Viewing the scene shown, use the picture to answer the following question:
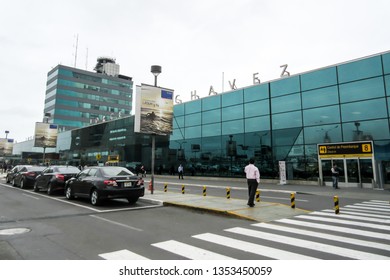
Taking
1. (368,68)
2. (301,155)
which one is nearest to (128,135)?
(301,155)

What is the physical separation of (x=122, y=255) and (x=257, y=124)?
26744mm

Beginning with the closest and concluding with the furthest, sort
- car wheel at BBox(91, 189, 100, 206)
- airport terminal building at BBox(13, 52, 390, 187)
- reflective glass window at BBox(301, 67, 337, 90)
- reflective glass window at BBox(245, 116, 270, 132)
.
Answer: car wheel at BBox(91, 189, 100, 206) < airport terminal building at BBox(13, 52, 390, 187) < reflective glass window at BBox(301, 67, 337, 90) < reflective glass window at BBox(245, 116, 270, 132)

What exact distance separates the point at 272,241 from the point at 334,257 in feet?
4.43

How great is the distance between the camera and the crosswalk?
491 centimetres

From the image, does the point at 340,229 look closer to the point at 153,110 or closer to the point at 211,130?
the point at 153,110

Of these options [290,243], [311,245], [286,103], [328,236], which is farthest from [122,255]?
[286,103]

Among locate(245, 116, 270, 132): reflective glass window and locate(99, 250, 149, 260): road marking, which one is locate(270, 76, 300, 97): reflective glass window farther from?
locate(99, 250, 149, 260): road marking

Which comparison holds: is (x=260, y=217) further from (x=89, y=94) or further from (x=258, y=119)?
(x=89, y=94)

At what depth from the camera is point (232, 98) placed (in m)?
32.7

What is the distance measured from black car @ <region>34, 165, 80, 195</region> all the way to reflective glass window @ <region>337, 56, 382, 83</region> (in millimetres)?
23681

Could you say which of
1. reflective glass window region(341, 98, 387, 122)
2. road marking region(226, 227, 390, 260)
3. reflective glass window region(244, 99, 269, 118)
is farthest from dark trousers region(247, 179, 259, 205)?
reflective glass window region(244, 99, 269, 118)

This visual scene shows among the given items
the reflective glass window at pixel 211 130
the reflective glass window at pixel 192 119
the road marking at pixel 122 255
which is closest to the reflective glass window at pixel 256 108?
the reflective glass window at pixel 211 130

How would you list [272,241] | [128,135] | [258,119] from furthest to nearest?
[128,135], [258,119], [272,241]

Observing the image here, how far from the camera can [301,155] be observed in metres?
25.9
